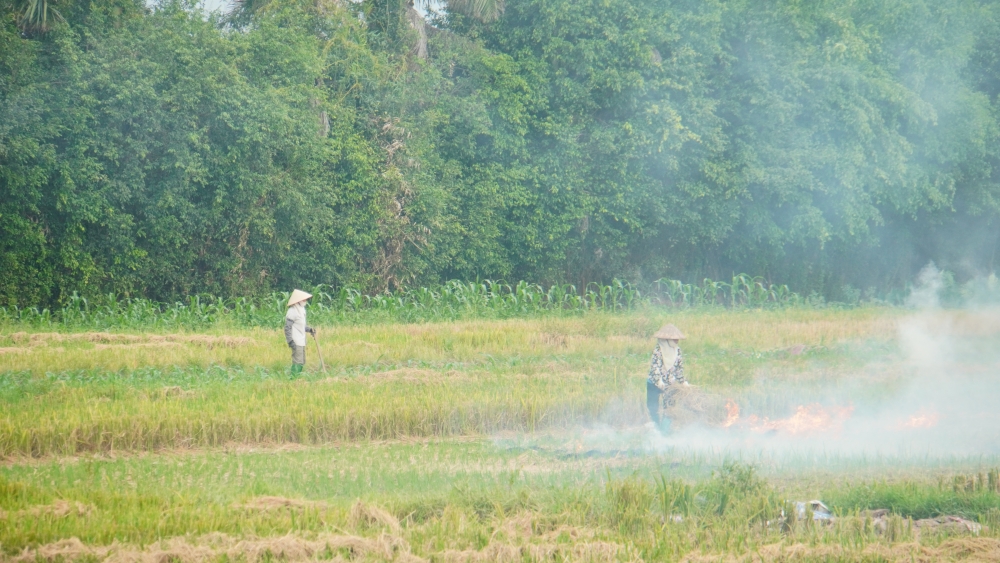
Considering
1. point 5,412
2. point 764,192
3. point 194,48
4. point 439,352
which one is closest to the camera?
point 5,412

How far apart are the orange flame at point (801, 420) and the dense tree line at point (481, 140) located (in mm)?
12503

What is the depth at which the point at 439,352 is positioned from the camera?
15.5 m

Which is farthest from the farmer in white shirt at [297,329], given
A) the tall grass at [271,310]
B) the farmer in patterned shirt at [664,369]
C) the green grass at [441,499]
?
the tall grass at [271,310]

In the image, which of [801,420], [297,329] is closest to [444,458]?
[297,329]

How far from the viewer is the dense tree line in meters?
19.0

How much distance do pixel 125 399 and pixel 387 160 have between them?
13.5 meters

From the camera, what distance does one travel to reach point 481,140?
25.8 meters

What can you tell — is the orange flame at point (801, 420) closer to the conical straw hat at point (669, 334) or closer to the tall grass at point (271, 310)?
the conical straw hat at point (669, 334)

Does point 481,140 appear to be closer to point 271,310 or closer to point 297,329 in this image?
point 271,310

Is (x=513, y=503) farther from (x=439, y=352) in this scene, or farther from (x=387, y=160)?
(x=387, y=160)

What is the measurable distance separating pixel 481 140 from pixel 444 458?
1704 centimetres

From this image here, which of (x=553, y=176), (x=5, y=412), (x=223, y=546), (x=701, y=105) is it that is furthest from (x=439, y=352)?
(x=701, y=105)

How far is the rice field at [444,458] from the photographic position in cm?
677

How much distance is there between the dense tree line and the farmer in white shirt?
749 cm
